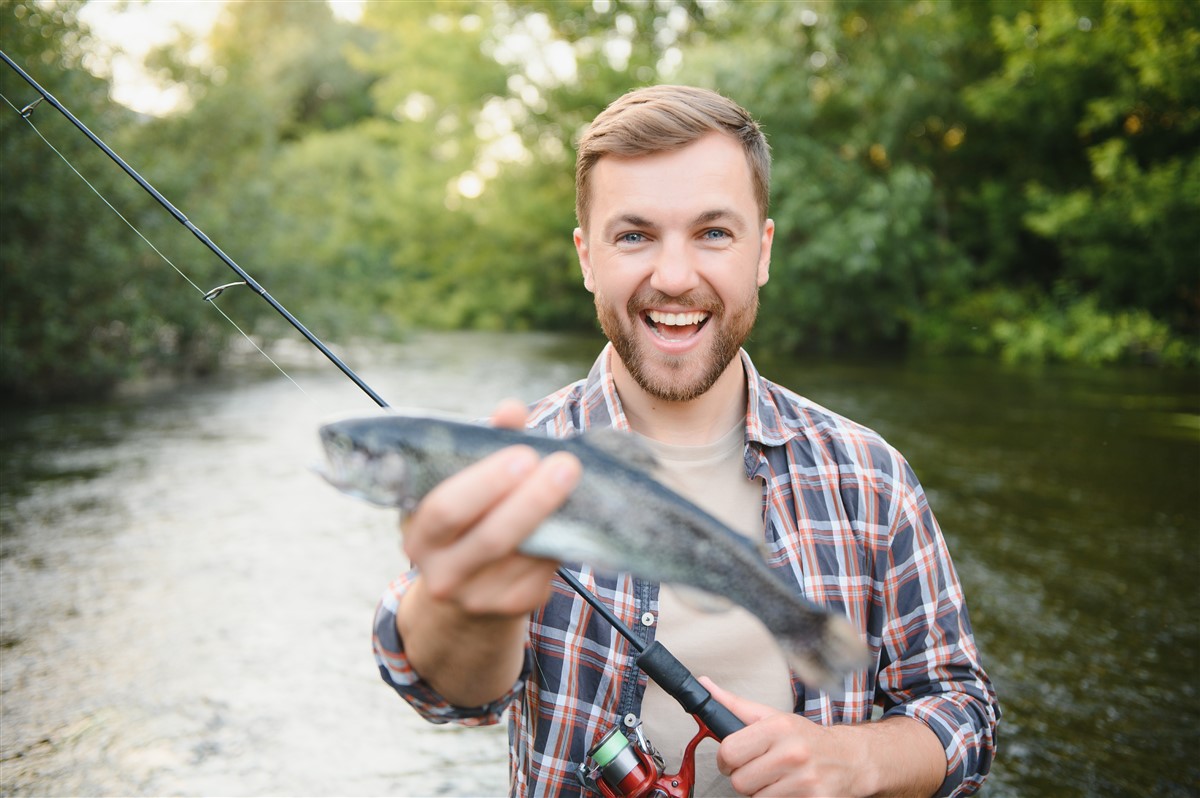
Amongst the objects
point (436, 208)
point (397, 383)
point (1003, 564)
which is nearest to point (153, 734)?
point (1003, 564)

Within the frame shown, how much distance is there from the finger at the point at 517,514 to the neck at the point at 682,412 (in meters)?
1.14

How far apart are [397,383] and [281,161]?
8.86 m

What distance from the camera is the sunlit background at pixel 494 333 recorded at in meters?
5.12

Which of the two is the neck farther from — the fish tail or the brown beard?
the fish tail

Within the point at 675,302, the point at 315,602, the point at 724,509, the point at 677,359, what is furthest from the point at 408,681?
the point at 315,602

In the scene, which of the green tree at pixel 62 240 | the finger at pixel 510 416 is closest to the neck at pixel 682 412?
the finger at pixel 510 416

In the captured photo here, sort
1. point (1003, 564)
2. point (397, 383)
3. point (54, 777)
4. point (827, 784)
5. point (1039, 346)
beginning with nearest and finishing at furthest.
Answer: point (827, 784) → point (54, 777) → point (1003, 564) → point (397, 383) → point (1039, 346)

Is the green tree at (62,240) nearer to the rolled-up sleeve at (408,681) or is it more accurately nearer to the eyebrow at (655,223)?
the eyebrow at (655,223)

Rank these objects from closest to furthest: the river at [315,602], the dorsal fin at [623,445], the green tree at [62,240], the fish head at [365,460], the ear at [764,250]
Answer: the fish head at [365,460] < the dorsal fin at [623,445] < the ear at [764,250] < the river at [315,602] < the green tree at [62,240]

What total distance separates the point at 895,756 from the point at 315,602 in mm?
5019

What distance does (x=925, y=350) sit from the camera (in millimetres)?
22453

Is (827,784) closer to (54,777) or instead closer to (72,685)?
(54,777)

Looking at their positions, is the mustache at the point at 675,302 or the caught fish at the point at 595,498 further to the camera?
the mustache at the point at 675,302

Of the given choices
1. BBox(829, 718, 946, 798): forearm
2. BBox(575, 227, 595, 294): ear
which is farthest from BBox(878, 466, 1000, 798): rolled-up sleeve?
BBox(575, 227, 595, 294): ear
